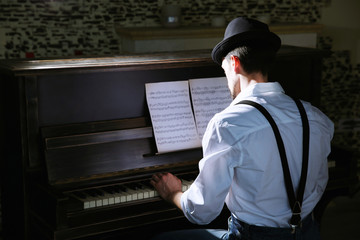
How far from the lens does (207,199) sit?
2.22 meters

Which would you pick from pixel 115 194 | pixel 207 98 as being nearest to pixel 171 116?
pixel 207 98

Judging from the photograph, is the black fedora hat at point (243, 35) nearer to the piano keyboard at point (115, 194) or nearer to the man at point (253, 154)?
the man at point (253, 154)

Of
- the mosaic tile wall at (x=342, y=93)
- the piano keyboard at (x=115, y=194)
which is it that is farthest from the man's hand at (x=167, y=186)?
the mosaic tile wall at (x=342, y=93)

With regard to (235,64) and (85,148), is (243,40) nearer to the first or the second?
(235,64)

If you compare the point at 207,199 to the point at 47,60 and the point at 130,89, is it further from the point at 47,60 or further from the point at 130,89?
the point at 47,60

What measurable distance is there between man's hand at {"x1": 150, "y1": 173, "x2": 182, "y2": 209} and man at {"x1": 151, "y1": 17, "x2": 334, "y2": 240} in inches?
11.4

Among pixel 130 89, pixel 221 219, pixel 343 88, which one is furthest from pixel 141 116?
pixel 343 88

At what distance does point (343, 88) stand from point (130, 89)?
5.29 meters

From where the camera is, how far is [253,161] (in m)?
2.17

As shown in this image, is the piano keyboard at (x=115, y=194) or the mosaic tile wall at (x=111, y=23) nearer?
the piano keyboard at (x=115, y=194)

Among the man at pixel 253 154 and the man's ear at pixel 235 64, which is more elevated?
the man's ear at pixel 235 64

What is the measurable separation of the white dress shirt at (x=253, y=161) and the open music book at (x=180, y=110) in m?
0.81

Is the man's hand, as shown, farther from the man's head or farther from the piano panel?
the man's head

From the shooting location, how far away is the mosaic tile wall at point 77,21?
6.14 metres
